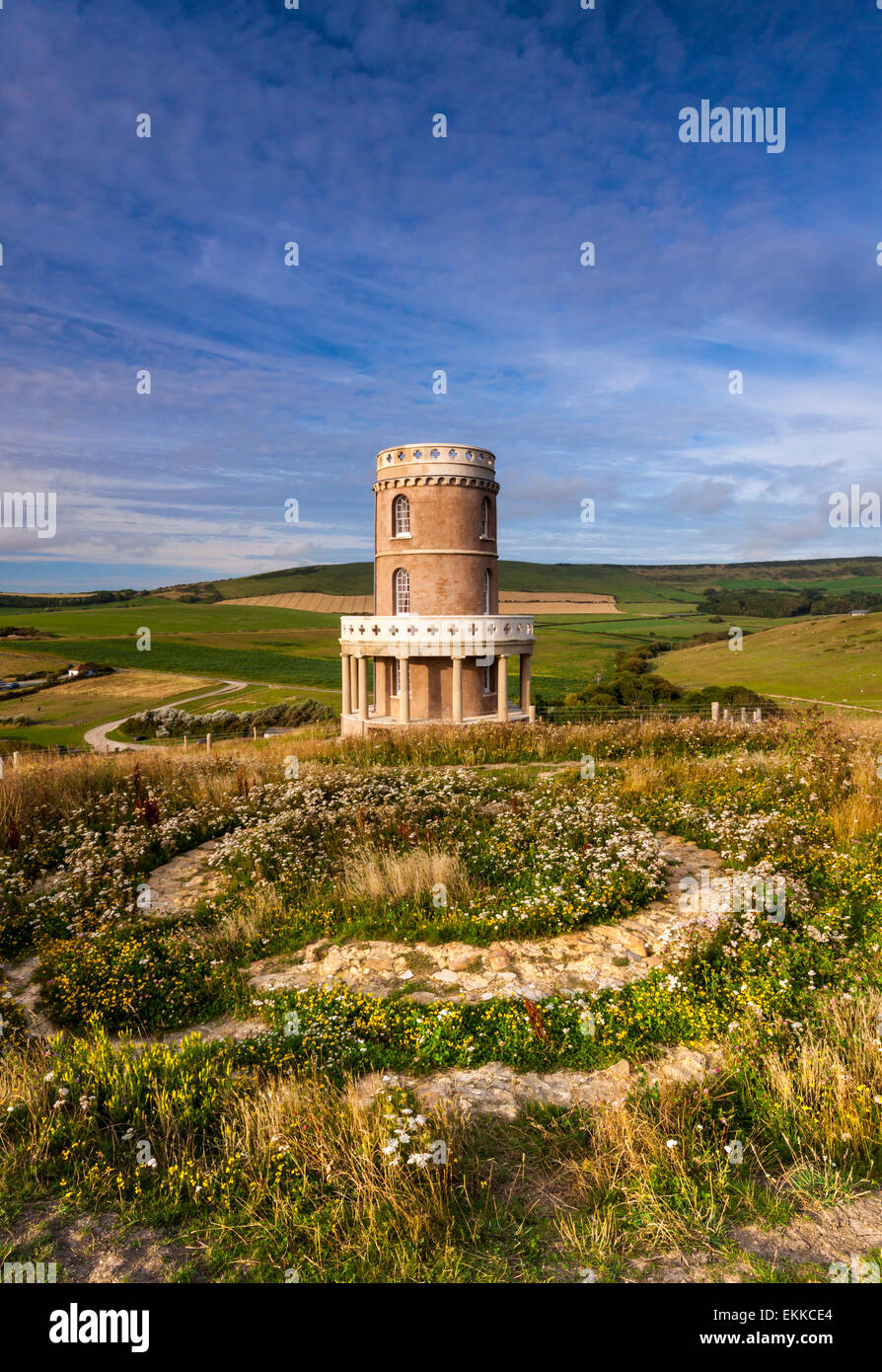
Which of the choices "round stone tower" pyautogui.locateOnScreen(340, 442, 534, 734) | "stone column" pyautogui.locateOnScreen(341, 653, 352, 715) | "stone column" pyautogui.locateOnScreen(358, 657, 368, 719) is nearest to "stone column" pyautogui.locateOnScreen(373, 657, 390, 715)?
"stone column" pyautogui.locateOnScreen(341, 653, 352, 715)

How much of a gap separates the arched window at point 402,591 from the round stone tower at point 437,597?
1.6 inches

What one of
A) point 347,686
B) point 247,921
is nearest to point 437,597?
point 347,686

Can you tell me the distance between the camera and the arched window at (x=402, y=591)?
94.5 feet

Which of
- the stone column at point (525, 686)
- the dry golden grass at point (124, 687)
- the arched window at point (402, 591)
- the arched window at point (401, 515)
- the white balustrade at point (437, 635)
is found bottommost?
the dry golden grass at point (124, 687)

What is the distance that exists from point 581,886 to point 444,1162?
5.27 metres

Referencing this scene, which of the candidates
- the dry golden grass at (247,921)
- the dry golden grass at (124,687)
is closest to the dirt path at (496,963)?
the dry golden grass at (247,921)

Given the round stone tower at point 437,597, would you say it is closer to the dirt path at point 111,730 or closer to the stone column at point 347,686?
the stone column at point 347,686

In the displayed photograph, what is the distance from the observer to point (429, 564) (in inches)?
1112

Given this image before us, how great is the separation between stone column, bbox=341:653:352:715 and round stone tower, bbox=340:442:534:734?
31.1 inches

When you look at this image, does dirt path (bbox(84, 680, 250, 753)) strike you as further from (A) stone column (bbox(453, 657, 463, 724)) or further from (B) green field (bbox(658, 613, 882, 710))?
(B) green field (bbox(658, 613, 882, 710))

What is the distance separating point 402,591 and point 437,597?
1.62 meters

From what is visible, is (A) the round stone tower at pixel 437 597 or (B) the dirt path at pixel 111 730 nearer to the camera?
(A) the round stone tower at pixel 437 597

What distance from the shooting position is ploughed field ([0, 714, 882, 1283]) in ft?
14.6

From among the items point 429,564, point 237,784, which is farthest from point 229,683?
point 237,784
